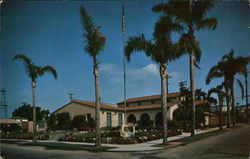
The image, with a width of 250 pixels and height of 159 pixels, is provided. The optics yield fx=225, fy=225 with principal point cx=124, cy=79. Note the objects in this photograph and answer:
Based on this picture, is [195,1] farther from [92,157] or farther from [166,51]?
[92,157]

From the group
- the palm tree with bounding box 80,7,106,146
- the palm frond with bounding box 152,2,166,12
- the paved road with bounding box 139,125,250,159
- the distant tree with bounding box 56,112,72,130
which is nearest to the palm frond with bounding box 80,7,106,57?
the palm tree with bounding box 80,7,106,146

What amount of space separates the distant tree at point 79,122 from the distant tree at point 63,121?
112cm

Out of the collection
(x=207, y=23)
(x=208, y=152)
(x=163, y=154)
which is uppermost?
(x=207, y=23)

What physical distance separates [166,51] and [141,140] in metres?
6.76

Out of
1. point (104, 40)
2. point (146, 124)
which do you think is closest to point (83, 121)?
point (146, 124)

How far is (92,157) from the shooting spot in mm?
10742

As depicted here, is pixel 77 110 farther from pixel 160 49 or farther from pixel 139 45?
pixel 160 49

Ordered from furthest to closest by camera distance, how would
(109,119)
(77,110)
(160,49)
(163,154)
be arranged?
(109,119), (77,110), (160,49), (163,154)

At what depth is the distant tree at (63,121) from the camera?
33.7 meters

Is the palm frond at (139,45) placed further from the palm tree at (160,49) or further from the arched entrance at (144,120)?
the arched entrance at (144,120)

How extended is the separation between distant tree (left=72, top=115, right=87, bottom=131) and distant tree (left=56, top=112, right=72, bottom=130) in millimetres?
1120

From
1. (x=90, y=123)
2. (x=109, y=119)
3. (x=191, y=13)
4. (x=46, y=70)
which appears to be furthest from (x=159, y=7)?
(x=109, y=119)

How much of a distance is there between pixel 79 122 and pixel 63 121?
3.21 meters

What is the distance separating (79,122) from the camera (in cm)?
3253
